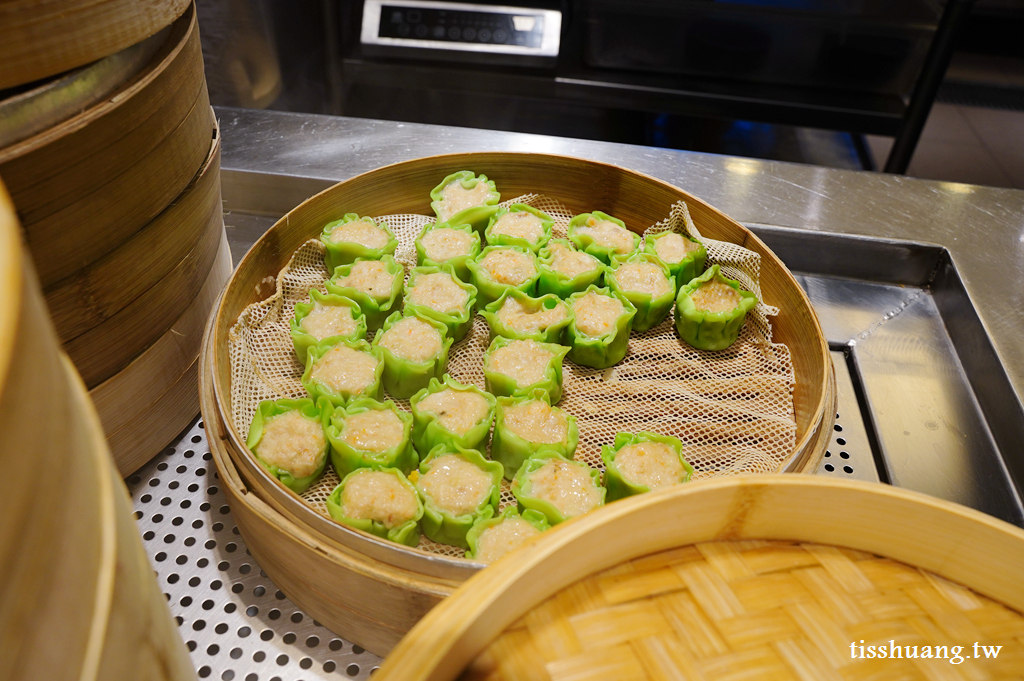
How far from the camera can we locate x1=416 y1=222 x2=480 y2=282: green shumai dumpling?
192 centimetres

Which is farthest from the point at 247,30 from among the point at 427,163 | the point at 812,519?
the point at 812,519

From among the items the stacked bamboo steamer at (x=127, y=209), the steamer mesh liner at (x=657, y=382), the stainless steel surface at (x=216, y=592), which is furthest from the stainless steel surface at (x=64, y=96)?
the stainless steel surface at (x=216, y=592)

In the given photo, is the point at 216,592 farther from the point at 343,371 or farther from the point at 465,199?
the point at 465,199

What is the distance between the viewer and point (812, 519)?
0.87m

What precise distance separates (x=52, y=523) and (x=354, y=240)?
1.57 m

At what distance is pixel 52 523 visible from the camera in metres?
0.38

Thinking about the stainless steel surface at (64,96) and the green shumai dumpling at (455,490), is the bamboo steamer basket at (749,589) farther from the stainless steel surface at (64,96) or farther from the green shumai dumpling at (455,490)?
the stainless steel surface at (64,96)

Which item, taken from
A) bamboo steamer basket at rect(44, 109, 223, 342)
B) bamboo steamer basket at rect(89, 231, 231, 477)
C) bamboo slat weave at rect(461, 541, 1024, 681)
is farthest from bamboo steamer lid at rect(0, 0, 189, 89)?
bamboo slat weave at rect(461, 541, 1024, 681)

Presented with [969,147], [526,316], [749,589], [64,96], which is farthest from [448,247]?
[969,147]

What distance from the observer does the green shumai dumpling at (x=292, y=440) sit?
142cm

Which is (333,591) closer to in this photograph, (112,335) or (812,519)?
(112,335)

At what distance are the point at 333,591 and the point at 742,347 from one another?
47.3 inches

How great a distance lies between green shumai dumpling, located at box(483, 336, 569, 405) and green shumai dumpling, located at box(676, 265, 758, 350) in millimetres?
353

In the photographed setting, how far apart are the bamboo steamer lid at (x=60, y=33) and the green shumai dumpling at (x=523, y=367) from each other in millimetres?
990
